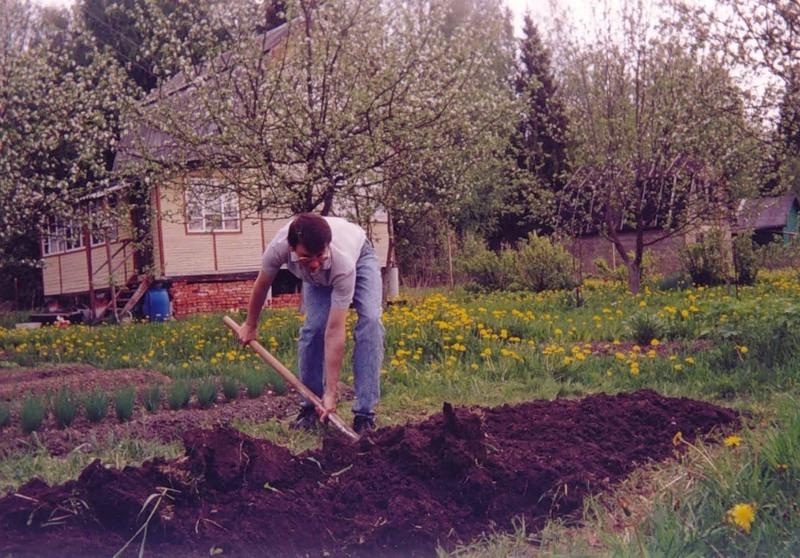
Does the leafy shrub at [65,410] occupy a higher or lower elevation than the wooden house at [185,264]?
lower

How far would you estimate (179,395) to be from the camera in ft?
18.8

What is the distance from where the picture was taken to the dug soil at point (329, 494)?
115 inches

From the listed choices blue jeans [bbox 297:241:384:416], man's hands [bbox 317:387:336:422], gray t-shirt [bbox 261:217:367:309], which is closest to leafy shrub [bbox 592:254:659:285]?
blue jeans [bbox 297:241:384:416]

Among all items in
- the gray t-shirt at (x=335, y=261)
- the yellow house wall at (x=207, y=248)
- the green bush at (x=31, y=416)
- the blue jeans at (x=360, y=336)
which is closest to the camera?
the gray t-shirt at (x=335, y=261)

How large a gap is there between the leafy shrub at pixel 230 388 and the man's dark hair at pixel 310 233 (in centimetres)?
214

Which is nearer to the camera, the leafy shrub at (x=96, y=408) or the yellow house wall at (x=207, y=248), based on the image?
the leafy shrub at (x=96, y=408)

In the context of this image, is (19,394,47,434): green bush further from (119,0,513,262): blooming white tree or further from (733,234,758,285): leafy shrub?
(733,234,758,285): leafy shrub

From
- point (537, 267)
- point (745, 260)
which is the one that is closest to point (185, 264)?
point (537, 267)

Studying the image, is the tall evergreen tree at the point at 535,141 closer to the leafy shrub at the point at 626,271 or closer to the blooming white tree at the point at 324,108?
the leafy shrub at the point at 626,271

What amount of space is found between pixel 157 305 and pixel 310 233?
15700mm

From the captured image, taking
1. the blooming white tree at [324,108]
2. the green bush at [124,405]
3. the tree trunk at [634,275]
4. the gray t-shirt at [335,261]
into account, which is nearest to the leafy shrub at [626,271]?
the tree trunk at [634,275]

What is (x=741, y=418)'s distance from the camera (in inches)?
168

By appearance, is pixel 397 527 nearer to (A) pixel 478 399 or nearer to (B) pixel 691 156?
(A) pixel 478 399

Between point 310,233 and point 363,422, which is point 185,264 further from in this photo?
point 310,233
